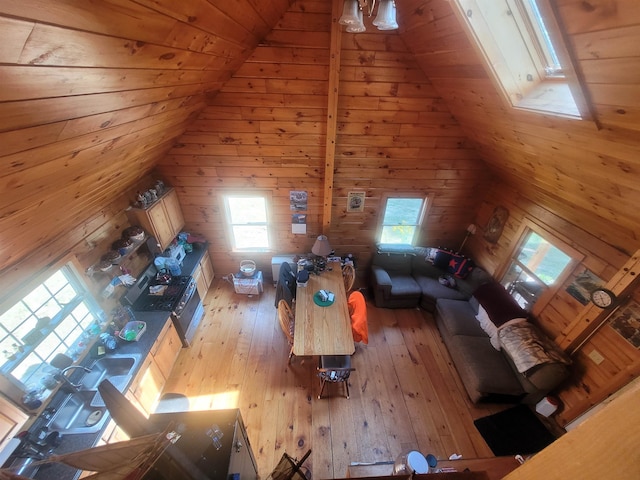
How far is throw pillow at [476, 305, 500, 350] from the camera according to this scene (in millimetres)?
3268

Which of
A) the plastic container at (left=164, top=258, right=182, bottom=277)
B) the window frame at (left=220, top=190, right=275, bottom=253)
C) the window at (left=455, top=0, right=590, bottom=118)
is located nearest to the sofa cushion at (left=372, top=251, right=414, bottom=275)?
the window frame at (left=220, top=190, right=275, bottom=253)

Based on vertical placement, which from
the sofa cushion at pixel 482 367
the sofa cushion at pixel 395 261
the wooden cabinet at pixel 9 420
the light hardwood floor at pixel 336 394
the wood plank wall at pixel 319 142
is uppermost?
the wood plank wall at pixel 319 142

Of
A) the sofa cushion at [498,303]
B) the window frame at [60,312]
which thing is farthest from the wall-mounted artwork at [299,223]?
the sofa cushion at [498,303]

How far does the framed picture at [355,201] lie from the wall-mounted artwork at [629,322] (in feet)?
9.63

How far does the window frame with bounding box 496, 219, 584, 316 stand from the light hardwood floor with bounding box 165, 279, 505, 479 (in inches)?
51.0

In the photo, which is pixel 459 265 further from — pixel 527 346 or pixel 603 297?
pixel 603 297

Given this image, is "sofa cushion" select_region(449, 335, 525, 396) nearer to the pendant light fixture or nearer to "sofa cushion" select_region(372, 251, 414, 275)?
"sofa cushion" select_region(372, 251, 414, 275)

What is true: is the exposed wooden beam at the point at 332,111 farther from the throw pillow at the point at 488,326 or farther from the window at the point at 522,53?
the throw pillow at the point at 488,326

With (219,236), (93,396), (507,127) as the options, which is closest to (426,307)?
(507,127)

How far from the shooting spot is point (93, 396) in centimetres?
232

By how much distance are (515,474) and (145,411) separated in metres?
3.31

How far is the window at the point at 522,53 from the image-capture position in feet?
5.54

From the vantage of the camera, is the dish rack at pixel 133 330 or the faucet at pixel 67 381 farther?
the dish rack at pixel 133 330

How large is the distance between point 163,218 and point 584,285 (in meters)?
4.96
